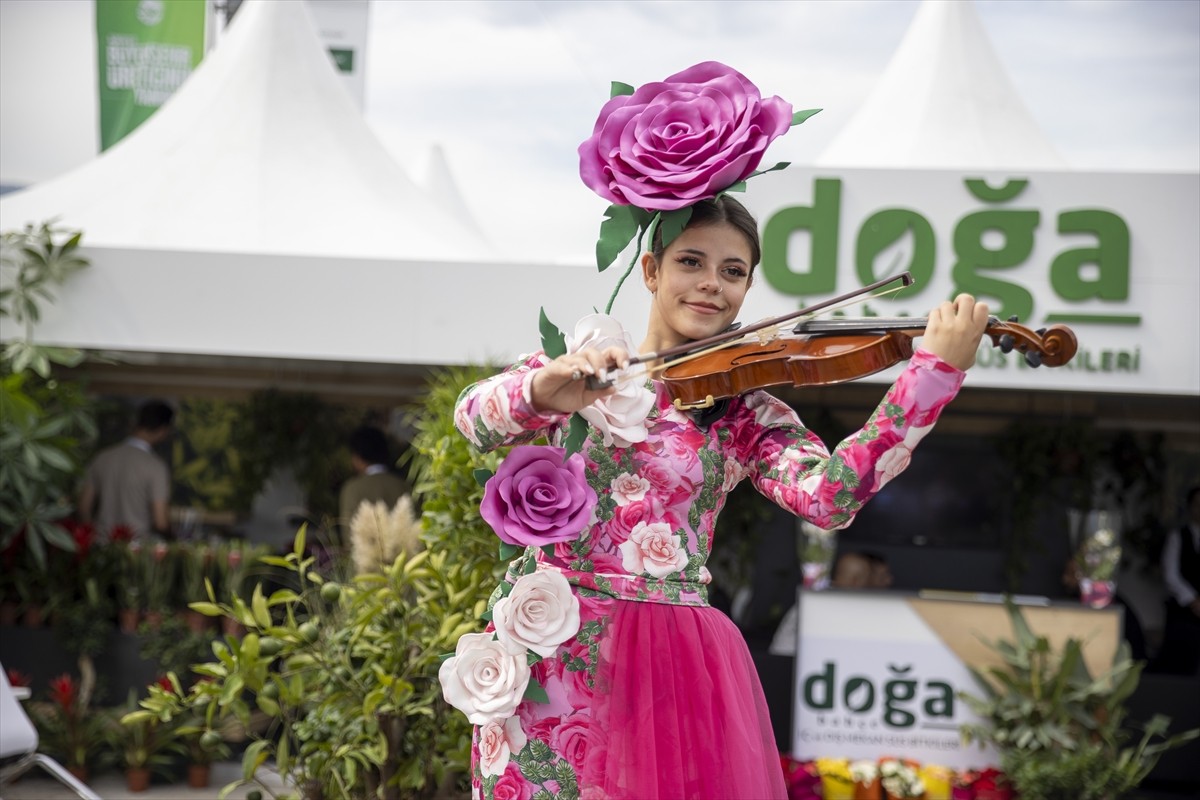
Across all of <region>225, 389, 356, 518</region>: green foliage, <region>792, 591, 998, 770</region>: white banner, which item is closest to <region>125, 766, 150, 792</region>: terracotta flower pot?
<region>792, 591, 998, 770</region>: white banner

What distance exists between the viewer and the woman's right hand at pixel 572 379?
1485 millimetres

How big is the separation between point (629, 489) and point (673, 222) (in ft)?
1.25

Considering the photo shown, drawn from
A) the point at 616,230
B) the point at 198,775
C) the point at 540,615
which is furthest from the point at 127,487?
the point at 540,615

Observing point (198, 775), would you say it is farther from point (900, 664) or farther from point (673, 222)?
point (673, 222)

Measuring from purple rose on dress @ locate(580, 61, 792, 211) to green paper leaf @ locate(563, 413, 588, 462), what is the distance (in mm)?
315

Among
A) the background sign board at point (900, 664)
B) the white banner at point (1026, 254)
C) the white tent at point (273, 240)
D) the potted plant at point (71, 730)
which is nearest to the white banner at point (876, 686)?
the background sign board at point (900, 664)

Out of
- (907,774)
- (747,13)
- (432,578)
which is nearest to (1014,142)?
(747,13)

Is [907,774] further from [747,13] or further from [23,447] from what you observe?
[23,447]

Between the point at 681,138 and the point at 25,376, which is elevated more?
the point at 681,138

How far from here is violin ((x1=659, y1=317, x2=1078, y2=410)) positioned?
1.54 m

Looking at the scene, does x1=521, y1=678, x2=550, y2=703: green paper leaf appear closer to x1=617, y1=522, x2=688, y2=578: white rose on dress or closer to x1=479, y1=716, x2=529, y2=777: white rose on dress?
x1=479, y1=716, x2=529, y2=777: white rose on dress

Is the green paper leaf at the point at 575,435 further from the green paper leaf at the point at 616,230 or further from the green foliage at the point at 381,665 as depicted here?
the green foliage at the point at 381,665

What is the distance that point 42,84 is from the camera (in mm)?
7727

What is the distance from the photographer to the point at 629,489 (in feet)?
5.75
